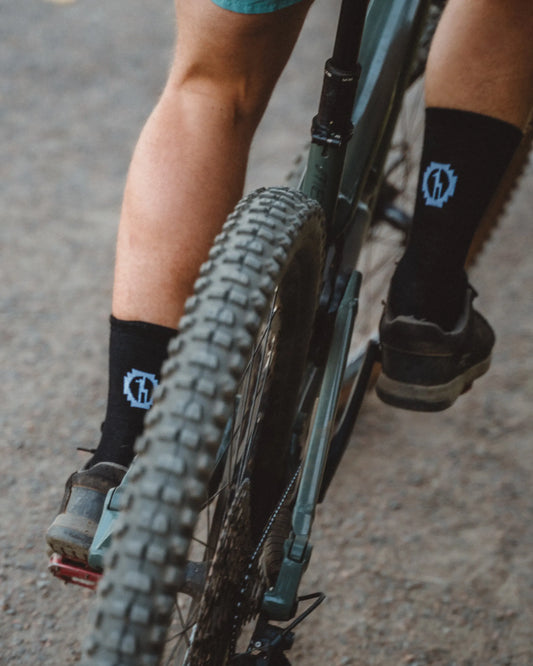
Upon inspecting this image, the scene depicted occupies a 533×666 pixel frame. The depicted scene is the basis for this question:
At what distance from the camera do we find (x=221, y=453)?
0.93 metres

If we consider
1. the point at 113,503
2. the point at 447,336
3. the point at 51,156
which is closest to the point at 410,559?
the point at 447,336

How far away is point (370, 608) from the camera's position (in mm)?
1385

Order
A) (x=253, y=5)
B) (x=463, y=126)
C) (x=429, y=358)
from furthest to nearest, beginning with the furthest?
1. (x=429, y=358)
2. (x=463, y=126)
3. (x=253, y=5)

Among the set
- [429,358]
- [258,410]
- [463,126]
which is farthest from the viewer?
[429,358]

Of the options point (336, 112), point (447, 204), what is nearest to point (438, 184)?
point (447, 204)

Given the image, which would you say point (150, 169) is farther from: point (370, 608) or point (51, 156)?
point (51, 156)

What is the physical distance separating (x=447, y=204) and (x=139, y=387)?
506mm

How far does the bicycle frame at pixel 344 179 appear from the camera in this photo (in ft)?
3.05

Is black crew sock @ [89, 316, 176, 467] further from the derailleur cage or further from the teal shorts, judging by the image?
the teal shorts

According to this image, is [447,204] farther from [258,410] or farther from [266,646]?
[266,646]

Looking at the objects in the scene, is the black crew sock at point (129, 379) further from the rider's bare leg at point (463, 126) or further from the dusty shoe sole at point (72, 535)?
the rider's bare leg at point (463, 126)

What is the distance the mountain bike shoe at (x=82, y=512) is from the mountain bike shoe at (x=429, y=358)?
18.7 inches

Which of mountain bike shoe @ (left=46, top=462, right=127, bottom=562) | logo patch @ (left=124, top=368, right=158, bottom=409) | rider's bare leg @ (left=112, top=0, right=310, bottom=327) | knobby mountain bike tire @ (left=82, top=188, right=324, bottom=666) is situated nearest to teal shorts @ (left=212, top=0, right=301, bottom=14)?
rider's bare leg @ (left=112, top=0, right=310, bottom=327)

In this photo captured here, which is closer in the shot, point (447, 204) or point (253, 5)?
point (253, 5)
